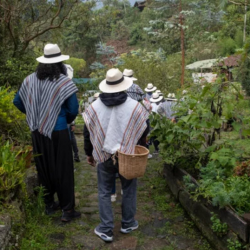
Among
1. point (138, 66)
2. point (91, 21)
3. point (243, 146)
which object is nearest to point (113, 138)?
point (243, 146)

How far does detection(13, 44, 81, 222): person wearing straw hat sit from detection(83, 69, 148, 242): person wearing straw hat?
410mm

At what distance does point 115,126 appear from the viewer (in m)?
3.90

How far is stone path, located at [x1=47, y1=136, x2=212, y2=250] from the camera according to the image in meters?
3.89

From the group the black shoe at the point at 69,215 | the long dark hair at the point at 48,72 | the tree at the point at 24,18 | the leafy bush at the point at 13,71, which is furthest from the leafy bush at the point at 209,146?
the tree at the point at 24,18

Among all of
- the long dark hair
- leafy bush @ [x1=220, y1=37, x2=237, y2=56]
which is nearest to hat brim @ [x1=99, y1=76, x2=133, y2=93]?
the long dark hair

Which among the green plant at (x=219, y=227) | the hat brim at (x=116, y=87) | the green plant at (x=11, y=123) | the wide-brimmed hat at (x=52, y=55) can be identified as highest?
the wide-brimmed hat at (x=52, y=55)

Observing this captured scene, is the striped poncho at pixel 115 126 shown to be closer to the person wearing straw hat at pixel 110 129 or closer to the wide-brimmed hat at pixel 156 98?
the person wearing straw hat at pixel 110 129

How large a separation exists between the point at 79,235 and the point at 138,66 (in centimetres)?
1423

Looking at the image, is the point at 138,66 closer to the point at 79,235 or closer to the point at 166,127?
the point at 166,127

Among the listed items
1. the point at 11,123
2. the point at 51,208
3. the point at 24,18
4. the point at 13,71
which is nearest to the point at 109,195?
the point at 51,208

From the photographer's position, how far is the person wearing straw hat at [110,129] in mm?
3893

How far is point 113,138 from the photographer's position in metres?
3.91

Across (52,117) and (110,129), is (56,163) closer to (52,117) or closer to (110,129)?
(52,117)

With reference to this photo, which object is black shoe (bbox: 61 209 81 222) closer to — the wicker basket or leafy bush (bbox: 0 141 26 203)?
leafy bush (bbox: 0 141 26 203)
